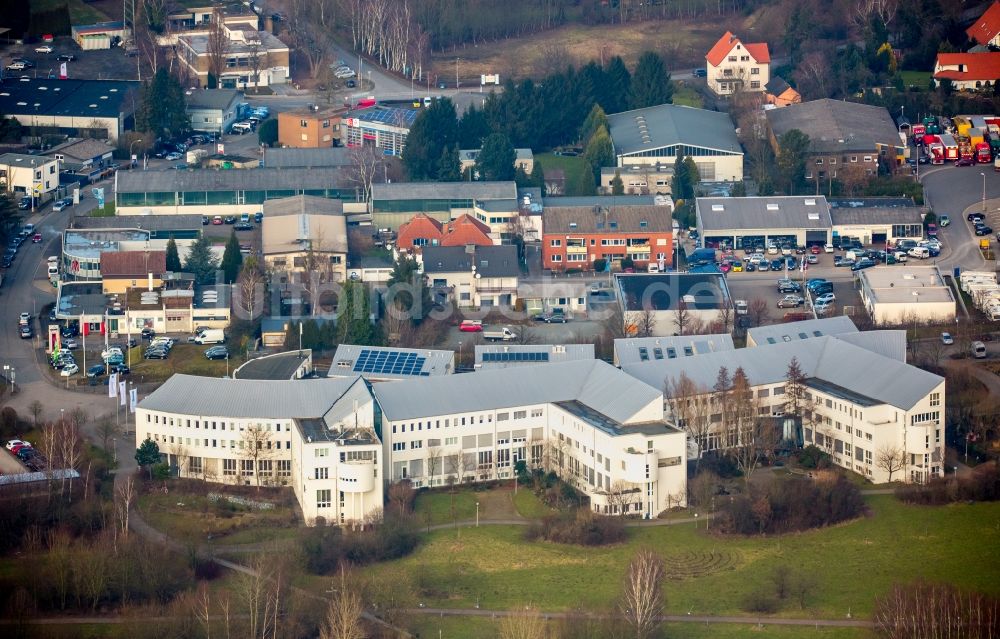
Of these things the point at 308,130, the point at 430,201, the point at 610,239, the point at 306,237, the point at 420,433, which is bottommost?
the point at 420,433

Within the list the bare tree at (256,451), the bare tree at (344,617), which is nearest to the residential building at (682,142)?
the bare tree at (256,451)

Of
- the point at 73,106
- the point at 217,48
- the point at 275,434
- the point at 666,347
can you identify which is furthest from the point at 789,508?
the point at 217,48

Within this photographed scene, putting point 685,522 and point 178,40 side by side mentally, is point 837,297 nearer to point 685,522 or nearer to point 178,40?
point 685,522

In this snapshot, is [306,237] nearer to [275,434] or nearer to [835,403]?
[275,434]

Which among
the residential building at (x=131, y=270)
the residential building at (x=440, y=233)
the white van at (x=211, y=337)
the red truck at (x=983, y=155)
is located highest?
the red truck at (x=983, y=155)

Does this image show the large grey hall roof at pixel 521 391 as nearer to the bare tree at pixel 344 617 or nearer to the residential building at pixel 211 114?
the bare tree at pixel 344 617

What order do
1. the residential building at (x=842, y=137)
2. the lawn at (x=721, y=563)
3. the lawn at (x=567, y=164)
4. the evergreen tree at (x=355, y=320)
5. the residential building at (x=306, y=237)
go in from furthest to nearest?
the lawn at (x=567, y=164) → the residential building at (x=842, y=137) → the residential building at (x=306, y=237) → the evergreen tree at (x=355, y=320) → the lawn at (x=721, y=563)

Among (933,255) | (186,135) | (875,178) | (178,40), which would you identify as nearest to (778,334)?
(933,255)

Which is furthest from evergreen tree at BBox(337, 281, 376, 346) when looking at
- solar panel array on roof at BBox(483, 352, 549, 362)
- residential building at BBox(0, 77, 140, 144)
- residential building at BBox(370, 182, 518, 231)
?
residential building at BBox(0, 77, 140, 144)
